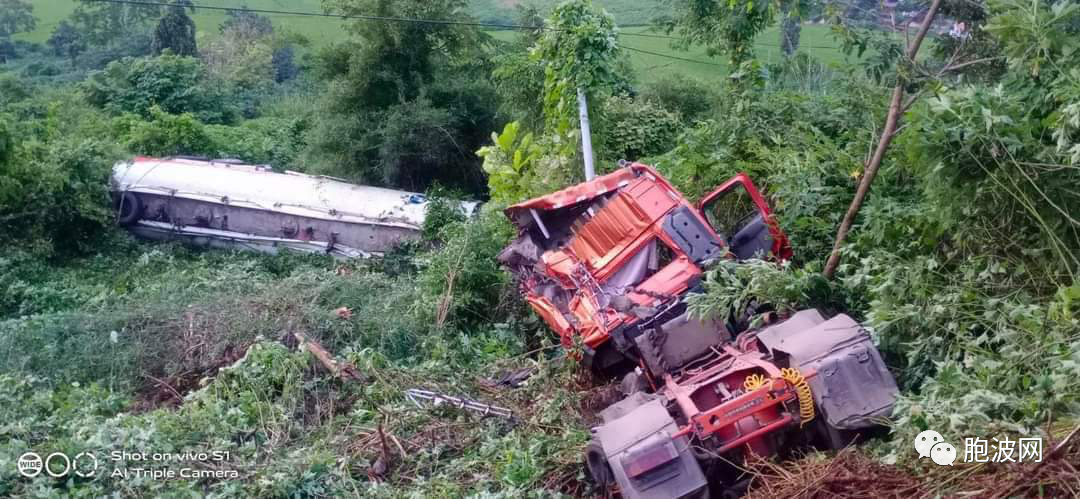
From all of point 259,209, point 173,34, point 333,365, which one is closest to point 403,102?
point 259,209

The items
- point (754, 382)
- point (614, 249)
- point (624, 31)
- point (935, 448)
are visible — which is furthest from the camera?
point (624, 31)

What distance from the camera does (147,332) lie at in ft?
30.2

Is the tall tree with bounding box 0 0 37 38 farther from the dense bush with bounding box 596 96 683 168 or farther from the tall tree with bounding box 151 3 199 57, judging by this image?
the dense bush with bounding box 596 96 683 168

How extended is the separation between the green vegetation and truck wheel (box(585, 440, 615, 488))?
144 millimetres

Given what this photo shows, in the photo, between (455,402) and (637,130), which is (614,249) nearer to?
(455,402)

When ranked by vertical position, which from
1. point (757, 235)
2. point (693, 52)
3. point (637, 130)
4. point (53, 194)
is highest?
point (757, 235)

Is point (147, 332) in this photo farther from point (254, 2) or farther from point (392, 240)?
point (254, 2)

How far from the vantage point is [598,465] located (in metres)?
6.34

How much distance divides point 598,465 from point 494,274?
4.45 m

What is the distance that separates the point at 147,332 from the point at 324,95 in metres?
7.99

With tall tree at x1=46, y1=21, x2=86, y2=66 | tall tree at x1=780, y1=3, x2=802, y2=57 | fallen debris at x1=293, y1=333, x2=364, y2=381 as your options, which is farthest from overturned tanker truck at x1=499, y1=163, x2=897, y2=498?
tall tree at x1=46, y1=21, x2=86, y2=66

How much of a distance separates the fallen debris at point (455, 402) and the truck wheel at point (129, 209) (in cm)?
859

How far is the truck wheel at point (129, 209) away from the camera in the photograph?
14492 mm

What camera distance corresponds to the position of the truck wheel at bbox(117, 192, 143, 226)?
1449 cm
